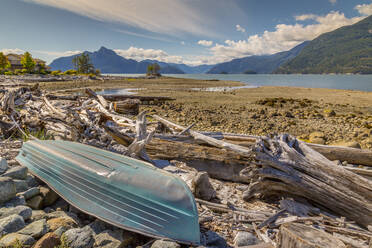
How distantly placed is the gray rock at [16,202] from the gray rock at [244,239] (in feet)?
10.4

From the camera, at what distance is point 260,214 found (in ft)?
11.0

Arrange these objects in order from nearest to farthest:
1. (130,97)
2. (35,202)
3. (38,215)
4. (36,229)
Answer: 1. (36,229)
2. (38,215)
3. (35,202)
4. (130,97)

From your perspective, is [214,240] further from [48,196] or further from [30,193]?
[30,193]

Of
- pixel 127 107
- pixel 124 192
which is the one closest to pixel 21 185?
pixel 124 192

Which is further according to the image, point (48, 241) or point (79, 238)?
point (79, 238)

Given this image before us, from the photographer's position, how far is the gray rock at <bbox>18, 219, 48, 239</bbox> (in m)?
2.57

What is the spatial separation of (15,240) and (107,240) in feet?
3.25

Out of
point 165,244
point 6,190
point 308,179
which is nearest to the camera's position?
point 165,244

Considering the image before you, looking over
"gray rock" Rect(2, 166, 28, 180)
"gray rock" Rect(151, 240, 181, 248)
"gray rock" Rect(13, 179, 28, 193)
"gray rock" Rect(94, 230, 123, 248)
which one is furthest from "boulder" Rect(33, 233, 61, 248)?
"gray rock" Rect(2, 166, 28, 180)

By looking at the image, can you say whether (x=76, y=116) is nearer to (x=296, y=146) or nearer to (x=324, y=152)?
(x=296, y=146)

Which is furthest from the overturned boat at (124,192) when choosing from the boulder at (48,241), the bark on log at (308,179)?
the bark on log at (308,179)

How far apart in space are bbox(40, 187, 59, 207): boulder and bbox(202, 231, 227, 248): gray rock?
2.61 metres

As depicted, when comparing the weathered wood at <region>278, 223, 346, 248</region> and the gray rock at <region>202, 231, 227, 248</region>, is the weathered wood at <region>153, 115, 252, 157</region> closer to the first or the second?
the gray rock at <region>202, 231, 227, 248</region>

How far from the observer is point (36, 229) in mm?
2641
